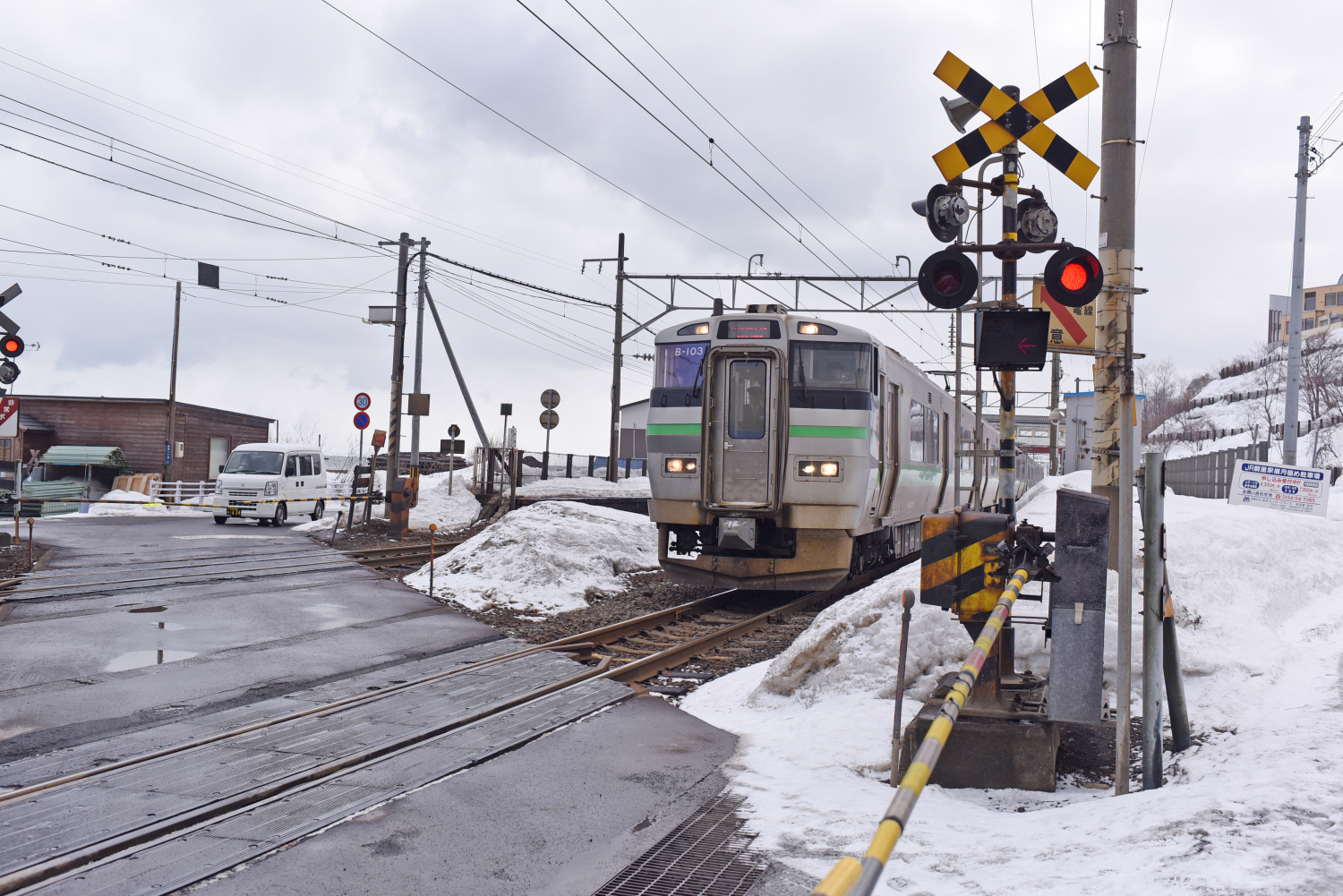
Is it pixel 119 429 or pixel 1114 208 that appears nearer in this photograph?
pixel 1114 208

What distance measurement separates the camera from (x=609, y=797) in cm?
562

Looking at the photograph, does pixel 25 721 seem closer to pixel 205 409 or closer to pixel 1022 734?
pixel 1022 734

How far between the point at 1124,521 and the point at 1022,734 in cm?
126

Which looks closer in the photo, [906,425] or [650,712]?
[650,712]

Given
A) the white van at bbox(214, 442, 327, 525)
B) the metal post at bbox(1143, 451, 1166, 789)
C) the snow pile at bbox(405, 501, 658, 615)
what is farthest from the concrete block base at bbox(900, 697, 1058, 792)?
the white van at bbox(214, 442, 327, 525)

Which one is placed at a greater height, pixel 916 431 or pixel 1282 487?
pixel 916 431

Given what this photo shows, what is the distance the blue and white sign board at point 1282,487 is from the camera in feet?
52.0

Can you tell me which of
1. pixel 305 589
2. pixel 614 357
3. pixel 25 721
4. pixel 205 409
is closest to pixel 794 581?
pixel 305 589

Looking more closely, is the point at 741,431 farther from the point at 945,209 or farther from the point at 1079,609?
the point at 1079,609

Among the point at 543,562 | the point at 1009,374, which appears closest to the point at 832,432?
the point at 543,562

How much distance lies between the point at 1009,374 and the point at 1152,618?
7.42ft

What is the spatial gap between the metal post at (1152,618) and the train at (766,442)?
735 cm

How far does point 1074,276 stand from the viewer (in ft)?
22.0

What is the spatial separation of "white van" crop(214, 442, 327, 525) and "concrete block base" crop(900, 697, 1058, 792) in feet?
78.7
